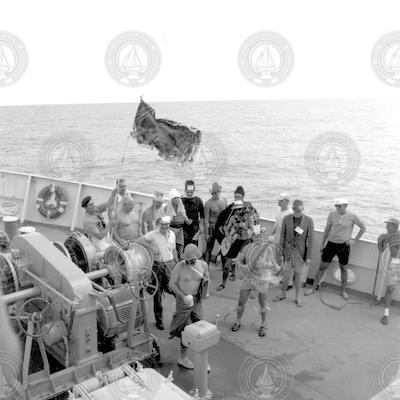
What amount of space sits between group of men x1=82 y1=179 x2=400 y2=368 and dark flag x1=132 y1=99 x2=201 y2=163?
74 centimetres

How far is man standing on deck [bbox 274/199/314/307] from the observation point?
6469 millimetres

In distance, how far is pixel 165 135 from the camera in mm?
7500

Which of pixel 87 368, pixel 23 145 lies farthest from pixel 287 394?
pixel 23 145

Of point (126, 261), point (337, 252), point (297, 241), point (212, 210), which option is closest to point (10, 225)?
point (126, 261)

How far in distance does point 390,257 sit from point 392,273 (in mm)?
214

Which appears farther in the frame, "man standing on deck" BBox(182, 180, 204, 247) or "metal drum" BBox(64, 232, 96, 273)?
"man standing on deck" BBox(182, 180, 204, 247)

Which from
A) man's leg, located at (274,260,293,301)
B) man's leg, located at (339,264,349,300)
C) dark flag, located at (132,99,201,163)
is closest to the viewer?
man's leg, located at (274,260,293,301)

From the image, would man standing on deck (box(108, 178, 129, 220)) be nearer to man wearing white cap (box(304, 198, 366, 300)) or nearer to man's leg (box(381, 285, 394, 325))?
man wearing white cap (box(304, 198, 366, 300))

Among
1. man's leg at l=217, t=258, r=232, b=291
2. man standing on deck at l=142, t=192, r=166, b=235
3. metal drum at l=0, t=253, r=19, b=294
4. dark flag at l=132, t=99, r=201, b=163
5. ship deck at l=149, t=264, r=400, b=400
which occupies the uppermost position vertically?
dark flag at l=132, t=99, r=201, b=163

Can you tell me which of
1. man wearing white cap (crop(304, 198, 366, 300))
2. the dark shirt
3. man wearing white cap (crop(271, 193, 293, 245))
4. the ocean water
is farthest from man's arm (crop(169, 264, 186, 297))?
the ocean water

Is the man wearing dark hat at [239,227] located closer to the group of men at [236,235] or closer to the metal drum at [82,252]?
the group of men at [236,235]

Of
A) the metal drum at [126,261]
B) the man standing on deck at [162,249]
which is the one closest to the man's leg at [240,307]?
the man standing on deck at [162,249]

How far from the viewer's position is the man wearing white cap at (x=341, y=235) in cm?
666

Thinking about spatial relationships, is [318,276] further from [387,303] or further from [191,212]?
[191,212]
